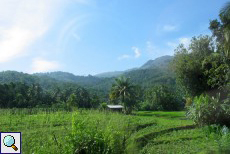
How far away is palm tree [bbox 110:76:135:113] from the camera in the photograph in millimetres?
41156

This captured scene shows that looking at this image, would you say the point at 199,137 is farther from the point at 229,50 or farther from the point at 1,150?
the point at 1,150

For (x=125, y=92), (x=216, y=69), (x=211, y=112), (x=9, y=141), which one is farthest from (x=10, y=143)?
(x=125, y=92)

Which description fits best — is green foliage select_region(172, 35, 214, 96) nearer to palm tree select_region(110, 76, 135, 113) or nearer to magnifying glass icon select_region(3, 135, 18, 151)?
palm tree select_region(110, 76, 135, 113)

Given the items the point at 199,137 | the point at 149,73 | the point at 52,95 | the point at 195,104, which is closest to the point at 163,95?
the point at 52,95

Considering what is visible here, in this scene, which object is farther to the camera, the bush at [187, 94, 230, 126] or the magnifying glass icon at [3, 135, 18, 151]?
the bush at [187, 94, 230, 126]

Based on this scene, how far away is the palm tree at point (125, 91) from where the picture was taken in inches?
1620

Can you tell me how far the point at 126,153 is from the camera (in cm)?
602

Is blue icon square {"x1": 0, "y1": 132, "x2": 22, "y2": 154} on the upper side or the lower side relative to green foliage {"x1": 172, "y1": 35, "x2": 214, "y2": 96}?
lower

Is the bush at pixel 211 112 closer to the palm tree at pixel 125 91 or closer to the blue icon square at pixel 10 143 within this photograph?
the blue icon square at pixel 10 143

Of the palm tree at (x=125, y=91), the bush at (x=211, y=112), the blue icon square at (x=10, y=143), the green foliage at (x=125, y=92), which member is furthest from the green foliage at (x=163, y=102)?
the blue icon square at (x=10, y=143)

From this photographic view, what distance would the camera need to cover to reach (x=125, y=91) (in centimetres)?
4109

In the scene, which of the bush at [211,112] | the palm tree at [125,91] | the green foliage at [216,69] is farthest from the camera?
the palm tree at [125,91]

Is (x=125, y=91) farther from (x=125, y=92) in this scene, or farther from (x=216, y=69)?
(x=216, y=69)

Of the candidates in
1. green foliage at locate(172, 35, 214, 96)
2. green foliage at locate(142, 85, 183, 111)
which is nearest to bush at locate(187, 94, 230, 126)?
green foliage at locate(172, 35, 214, 96)
